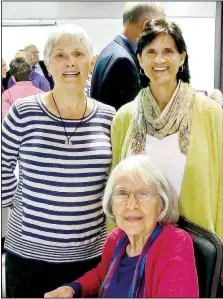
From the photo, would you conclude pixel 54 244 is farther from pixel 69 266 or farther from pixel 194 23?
pixel 194 23

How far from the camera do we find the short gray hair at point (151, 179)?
4.63ft

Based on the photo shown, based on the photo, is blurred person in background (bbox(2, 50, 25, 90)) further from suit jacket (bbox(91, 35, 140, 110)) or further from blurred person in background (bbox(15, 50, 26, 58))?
suit jacket (bbox(91, 35, 140, 110))

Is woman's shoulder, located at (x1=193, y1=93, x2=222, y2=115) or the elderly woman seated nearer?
the elderly woman seated

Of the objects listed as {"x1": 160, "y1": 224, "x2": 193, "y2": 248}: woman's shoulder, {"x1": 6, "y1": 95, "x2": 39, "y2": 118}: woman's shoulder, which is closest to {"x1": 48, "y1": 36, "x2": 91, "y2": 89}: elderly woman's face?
{"x1": 6, "y1": 95, "x2": 39, "y2": 118}: woman's shoulder

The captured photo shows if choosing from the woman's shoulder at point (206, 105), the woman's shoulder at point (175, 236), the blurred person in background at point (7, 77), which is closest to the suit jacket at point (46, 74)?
the blurred person in background at point (7, 77)

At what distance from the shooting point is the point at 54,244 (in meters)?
1.53

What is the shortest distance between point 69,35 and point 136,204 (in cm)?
55

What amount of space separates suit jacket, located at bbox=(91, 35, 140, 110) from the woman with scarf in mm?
35

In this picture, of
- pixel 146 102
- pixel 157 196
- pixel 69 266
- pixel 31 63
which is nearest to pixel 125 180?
pixel 157 196

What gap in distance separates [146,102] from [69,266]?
59 centimetres

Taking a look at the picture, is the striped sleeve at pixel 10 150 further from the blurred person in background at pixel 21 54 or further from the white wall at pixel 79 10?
the white wall at pixel 79 10

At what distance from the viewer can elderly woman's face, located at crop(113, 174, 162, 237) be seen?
55.4 inches

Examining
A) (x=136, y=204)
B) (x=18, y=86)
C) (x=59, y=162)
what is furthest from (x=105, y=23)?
(x=136, y=204)

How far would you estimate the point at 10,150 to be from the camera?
1533mm
